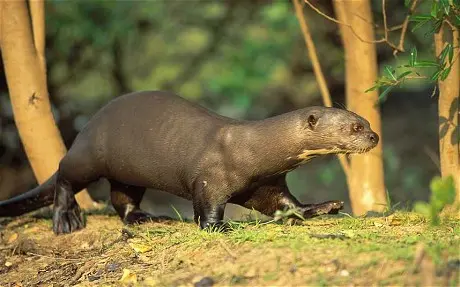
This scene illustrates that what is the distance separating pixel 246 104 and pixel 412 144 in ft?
6.95

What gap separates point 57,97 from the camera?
10.2 meters

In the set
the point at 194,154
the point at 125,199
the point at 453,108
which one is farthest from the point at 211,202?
the point at 453,108

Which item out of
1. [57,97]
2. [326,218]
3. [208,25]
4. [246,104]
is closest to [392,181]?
[246,104]

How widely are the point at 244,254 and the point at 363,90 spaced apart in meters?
2.30

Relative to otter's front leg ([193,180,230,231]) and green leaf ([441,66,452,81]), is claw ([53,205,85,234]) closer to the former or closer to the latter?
otter's front leg ([193,180,230,231])

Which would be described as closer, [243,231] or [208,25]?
[243,231]

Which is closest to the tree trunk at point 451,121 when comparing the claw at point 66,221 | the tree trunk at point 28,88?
the claw at point 66,221

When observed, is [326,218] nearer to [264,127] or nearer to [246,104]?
[264,127]

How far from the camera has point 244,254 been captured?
13.9 ft

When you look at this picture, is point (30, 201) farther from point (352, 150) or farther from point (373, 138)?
point (373, 138)

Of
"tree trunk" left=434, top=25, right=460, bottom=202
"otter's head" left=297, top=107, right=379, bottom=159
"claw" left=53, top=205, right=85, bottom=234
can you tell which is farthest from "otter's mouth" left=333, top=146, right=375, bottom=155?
"claw" left=53, top=205, right=85, bottom=234

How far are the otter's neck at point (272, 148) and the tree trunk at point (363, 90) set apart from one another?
1.15 metres

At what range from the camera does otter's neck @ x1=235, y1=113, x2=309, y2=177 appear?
5145 mm

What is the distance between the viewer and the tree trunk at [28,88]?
6.27 meters
